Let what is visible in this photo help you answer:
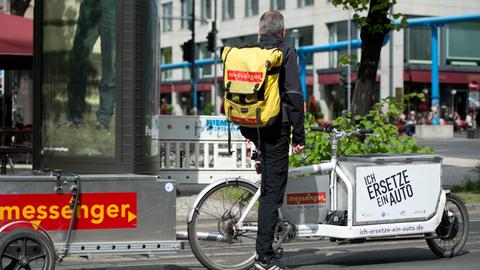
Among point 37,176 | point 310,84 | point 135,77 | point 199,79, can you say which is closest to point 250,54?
point 37,176

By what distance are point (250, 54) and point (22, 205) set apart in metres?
1.96

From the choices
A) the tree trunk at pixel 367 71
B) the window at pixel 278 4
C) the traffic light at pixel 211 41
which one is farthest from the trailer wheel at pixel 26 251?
the window at pixel 278 4

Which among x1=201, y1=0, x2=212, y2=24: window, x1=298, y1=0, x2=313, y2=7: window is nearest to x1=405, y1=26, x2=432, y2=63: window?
x1=298, y1=0, x2=313, y2=7: window

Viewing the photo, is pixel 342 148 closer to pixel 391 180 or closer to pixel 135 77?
pixel 135 77

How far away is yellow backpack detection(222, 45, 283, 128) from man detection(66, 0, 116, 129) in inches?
173

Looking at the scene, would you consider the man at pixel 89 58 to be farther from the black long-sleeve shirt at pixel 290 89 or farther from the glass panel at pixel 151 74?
the black long-sleeve shirt at pixel 290 89

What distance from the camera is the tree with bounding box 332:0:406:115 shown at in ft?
45.9

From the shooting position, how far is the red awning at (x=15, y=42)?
13.8m

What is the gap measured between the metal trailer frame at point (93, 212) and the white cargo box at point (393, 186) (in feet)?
5.40

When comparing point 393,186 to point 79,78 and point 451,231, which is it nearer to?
point 451,231

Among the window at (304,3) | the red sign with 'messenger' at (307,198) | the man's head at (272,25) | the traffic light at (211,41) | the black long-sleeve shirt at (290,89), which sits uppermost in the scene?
the window at (304,3)

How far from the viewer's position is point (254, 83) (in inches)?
243

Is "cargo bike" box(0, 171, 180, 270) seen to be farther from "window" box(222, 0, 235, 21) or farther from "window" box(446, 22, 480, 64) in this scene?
"window" box(222, 0, 235, 21)

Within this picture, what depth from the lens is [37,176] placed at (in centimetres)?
604
